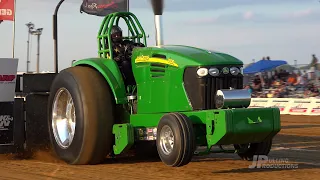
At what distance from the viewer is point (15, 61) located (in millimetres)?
9398

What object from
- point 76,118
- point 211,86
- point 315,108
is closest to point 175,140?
point 211,86

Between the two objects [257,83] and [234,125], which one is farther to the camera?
[257,83]

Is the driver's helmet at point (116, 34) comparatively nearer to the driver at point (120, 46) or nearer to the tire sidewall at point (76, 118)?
the driver at point (120, 46)

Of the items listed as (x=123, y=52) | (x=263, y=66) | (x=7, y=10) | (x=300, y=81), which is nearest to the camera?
(x=123, y=52)

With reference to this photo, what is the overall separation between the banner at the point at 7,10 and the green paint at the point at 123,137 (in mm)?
10939

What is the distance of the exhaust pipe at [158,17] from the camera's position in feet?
26.9

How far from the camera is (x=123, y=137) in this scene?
7.66 metres

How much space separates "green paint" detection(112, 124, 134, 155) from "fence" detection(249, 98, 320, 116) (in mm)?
15737

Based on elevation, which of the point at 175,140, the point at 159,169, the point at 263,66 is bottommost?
the point at 159,169

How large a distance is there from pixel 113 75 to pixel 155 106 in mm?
786

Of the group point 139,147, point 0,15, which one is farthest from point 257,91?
point 139,147

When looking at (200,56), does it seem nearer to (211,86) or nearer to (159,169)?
(211,86)

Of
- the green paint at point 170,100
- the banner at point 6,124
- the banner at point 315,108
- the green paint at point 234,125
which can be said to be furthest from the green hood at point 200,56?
the banner at point 315,108

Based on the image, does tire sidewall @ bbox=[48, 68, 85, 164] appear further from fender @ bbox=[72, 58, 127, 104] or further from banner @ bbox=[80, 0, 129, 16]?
banner @ bbox=[80, 0, 129, 16]
